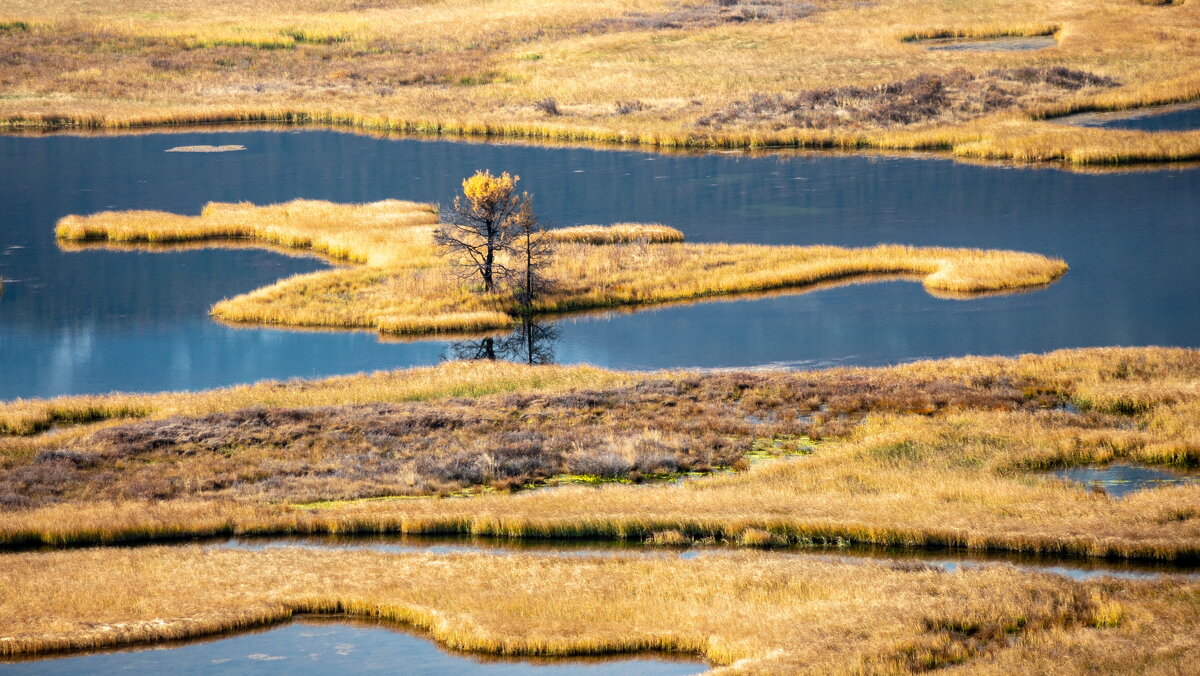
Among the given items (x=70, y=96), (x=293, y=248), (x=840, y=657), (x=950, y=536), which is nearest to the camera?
(x=840, y=657)

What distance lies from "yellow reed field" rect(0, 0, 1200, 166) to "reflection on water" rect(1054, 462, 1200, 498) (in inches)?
1702

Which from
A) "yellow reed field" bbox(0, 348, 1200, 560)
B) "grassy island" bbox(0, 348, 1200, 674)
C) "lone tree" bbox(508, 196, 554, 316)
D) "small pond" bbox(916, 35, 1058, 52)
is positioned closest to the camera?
"grassy island" bbox(0, 348, 1200, 674)

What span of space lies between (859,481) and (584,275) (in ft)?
79.8

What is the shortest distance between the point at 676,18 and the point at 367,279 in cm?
7709

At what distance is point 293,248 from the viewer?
206 feet

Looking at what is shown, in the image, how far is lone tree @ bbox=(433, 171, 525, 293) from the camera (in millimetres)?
50812

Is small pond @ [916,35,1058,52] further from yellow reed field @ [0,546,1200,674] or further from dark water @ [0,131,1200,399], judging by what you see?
yellow reed field @ [0,546,1200,674]

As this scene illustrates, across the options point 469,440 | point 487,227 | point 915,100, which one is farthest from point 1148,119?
point 469,440

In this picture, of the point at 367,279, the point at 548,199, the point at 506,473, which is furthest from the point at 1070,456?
the point at 548,199

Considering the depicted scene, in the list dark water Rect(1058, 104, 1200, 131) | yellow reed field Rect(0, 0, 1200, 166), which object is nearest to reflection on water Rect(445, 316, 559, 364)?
yellow reed field Rect(0, 0, 1200, 166)

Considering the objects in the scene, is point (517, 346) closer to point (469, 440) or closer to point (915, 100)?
point (469, 440)

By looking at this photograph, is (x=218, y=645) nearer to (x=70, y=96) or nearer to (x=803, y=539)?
(x=803, y=539)

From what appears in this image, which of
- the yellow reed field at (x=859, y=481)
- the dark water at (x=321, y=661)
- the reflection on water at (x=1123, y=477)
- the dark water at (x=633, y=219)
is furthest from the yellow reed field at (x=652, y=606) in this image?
the dark water at (x=633, y=219)

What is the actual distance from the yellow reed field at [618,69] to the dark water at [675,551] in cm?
4961
